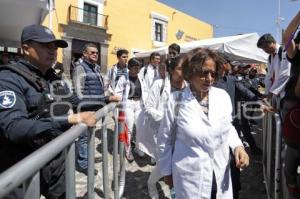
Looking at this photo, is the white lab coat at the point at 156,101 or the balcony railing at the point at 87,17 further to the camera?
the balcony railing at the point at 87,17

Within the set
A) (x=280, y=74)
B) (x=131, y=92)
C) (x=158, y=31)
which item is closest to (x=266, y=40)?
(x=280, y=74)

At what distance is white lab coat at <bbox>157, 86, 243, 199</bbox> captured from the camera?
7.12 ft

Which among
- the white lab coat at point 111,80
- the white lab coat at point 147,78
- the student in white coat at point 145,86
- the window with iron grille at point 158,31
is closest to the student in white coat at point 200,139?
the student in white coat at point 145,86

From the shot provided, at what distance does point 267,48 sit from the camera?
15.0 feet

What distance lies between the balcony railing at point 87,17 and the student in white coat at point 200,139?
2195cm

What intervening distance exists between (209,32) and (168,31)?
7.90 m

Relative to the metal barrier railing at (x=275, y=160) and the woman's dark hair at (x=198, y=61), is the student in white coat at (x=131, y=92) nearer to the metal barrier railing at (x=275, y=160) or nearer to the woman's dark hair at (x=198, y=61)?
the metal barrier railing at (x=275, y=160)

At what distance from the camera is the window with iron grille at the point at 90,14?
962 inches

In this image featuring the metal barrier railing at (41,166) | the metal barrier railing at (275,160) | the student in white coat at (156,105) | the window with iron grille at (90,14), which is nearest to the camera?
the metal barrier railing at (41,166)

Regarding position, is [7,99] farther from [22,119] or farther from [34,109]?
[34,109]

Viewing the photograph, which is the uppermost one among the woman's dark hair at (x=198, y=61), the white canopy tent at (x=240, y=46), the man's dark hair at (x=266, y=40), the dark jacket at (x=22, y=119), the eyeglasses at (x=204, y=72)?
the white canopy tent at (x=240, y=46)

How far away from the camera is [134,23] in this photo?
27938 mm

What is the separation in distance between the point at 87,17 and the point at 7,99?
23713 mm

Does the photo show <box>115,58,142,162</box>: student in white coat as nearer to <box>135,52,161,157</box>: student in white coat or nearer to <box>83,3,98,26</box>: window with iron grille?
<box>135,52,161,157</box>: student in white coat
